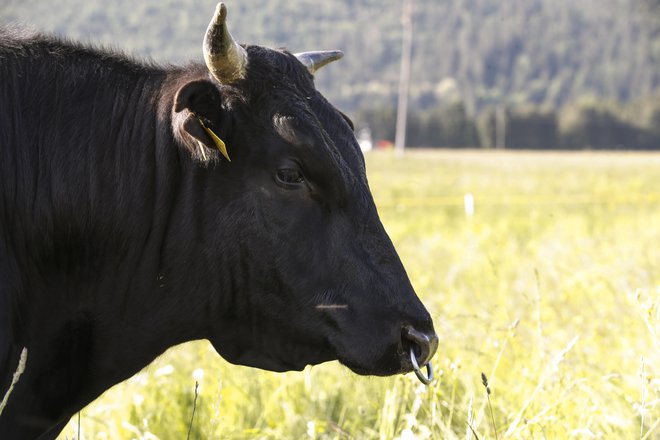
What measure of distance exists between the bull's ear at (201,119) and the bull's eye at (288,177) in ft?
0.65

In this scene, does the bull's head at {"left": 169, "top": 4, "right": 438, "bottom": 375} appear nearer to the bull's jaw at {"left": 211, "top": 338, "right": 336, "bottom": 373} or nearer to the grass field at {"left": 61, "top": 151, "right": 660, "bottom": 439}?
the bull's jaw at {"left": 211, "top": 338, "right": 336, "bottom": 373}

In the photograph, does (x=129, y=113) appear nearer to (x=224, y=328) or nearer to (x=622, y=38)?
(x=224, y=328)

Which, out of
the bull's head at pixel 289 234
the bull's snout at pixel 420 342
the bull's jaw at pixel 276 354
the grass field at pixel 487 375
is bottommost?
the grass field at pixel 487 375

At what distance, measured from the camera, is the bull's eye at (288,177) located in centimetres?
335

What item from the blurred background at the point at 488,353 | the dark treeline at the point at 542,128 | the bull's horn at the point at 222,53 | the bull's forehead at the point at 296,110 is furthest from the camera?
the dark treeline at the point at 542,128

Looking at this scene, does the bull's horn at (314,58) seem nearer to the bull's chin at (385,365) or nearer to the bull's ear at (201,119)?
the bull's ear at (201,119)

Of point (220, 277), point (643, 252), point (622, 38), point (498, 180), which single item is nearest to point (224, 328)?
point (220, 277)

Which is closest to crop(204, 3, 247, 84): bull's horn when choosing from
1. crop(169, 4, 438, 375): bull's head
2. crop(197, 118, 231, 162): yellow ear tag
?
crop(169, 4, 438, 375): bull's head

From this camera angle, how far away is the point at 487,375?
5688mm

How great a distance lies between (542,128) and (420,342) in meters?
60.5

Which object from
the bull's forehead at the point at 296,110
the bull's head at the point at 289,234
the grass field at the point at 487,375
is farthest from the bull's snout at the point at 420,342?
the bull's forehead at the point at 296,110

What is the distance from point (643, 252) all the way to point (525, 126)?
5547 centimetres

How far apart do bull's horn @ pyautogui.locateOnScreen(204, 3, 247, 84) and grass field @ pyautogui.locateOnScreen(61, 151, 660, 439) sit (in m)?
1.12

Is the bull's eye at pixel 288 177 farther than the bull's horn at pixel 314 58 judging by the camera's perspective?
No
